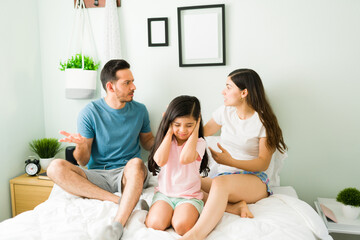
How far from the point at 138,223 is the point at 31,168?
135 cm

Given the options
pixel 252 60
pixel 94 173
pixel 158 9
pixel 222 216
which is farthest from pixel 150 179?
pixel 158 9

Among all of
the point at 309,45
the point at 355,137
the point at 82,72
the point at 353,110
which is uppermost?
the point at 309,45

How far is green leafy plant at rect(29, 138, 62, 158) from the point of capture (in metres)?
2.30

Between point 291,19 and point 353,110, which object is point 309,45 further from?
point 353,110

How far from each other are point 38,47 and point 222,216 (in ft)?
7.03

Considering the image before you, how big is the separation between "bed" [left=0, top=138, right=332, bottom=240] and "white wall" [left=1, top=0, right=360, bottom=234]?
27.3 inches

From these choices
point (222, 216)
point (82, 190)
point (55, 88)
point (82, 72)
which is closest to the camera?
point (222, 216)

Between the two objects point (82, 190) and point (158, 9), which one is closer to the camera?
point (82, 190)

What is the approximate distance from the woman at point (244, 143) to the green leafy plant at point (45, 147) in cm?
136

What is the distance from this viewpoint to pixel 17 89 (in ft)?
7.47

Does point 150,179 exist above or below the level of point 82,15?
below

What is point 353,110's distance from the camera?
6.35ft

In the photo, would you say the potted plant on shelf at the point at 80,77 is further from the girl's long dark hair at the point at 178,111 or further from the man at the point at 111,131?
the girl's long dark hair at the point at 178,111

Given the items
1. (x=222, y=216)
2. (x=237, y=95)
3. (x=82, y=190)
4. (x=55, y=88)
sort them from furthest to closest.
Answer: (x=55, y=88), (x=237, y=95), (x=82, y=190), (x=222, y=216)
